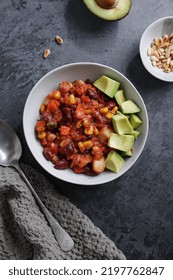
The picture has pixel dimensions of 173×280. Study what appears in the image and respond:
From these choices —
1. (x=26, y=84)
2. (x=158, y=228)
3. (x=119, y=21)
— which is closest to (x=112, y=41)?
(x=119, y=21)

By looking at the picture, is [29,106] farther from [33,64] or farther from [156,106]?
[156,106]

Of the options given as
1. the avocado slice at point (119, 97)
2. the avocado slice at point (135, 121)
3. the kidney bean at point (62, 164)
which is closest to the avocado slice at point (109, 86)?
the avocado slice at point (119, 97)

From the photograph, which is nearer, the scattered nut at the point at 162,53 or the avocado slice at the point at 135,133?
the avocado slice at the point at 135,133

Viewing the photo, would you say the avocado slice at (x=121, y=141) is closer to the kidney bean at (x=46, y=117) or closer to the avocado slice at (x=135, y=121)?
the avocado slice at (x=135, y=121)

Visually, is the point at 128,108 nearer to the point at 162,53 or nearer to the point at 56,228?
the point at 162,53

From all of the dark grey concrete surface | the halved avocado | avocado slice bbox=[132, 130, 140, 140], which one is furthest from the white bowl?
the halved avocado

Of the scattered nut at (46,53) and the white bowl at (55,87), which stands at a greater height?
the scattered nut at (46,53)
